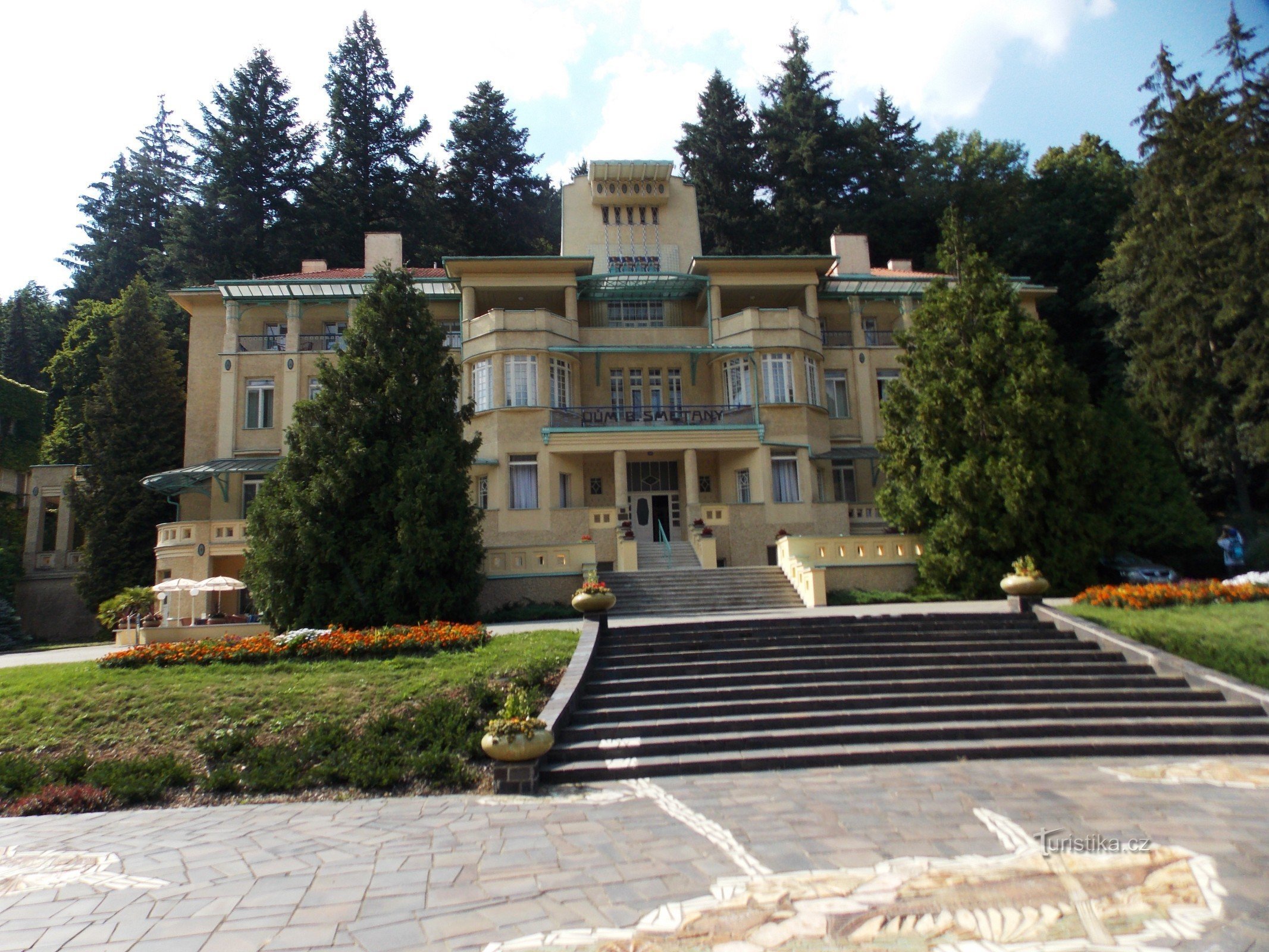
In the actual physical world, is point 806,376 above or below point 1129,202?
below

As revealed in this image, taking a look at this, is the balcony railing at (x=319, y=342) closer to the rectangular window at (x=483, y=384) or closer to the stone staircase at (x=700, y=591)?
the rectangular window at (x=483, y=384)

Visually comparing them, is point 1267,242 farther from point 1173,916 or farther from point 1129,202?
point 1173,916

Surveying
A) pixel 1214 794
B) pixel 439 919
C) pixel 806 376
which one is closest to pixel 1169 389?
pixel 806 376

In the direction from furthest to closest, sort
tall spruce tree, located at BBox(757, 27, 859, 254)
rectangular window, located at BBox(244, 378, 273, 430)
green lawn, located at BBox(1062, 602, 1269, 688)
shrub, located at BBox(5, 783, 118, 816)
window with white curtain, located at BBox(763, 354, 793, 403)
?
tall spruce tree, located at BBox(757, 27, 859, 254)
rectangular window, located at BBox(244, 378, 273, 430)
window with white curtain, located at BBox(763, 354, 793, 403)
green lawn, located at BBox(1062, 602, 1269, 688)
shrub, located at BBox(5, 783, 118, 816)

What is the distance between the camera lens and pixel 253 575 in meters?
19.1

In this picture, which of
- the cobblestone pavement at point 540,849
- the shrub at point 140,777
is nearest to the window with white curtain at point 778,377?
the cobblestone pavement at point 540,849

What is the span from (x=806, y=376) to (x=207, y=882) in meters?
28.7

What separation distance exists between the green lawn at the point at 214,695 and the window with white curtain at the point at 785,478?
1699 centimetres

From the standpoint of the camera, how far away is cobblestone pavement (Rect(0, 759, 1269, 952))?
208 inches

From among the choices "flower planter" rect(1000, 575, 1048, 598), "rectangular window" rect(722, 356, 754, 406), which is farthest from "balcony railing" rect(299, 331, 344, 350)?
"flower planter" rect(1000, 575, 1048, 598)

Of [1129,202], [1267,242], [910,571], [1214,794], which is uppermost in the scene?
[1129,202]

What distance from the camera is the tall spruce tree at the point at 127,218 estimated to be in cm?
5106

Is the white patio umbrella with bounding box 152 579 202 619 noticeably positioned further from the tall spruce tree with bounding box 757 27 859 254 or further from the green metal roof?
the tall spruce tree with bounding box 757 27 859 254

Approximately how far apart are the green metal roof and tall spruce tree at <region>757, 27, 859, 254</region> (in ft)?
43.6
